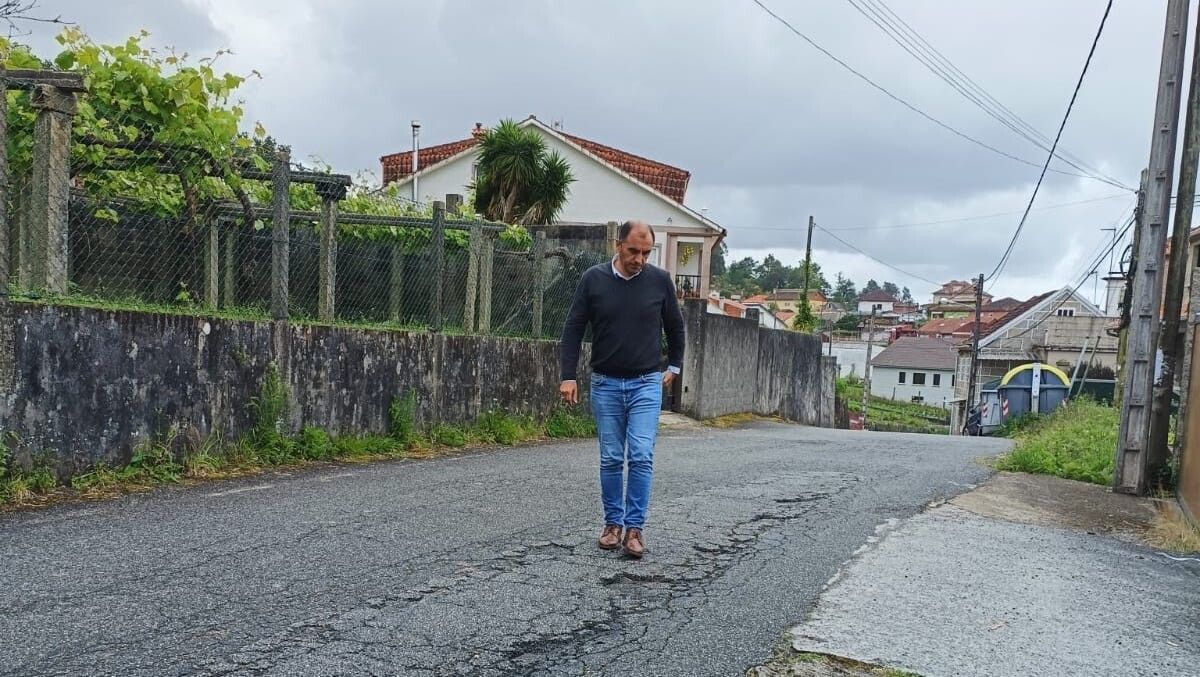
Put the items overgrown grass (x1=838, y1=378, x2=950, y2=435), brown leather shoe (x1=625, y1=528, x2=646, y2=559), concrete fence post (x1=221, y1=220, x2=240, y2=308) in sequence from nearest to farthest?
1. brown leather shoe (x1=625, y1=528, x2=646, y2=559)
2. concrete fence post (x1=221, y1=220, x2=240, y2=308)
3. overgrown grass (x1=838, y1=378, x2=950, y2=435)

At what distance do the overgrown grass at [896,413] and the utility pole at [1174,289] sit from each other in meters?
35.3

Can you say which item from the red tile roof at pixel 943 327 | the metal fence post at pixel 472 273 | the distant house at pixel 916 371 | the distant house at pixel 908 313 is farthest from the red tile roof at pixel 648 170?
the distant house at pixel 908 313

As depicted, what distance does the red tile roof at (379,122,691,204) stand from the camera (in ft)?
93.9

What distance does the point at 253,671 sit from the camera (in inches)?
115

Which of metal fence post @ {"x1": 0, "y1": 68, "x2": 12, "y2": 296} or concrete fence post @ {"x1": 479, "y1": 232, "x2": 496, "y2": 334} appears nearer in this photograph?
metal fence post @ {"x1": 0, "y1": 68, "x2": 12, "y2": 296}

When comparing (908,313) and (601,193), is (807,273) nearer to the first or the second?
(601,193)

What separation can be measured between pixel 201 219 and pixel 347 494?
3.06 metres

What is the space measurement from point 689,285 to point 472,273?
18.8 meters

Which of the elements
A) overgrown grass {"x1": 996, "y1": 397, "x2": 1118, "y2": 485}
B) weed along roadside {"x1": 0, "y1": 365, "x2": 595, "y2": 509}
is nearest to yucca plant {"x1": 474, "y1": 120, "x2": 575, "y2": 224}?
weed along roadside {"x1": 0, "y1": 365, "x2": 595, "y2": 509}

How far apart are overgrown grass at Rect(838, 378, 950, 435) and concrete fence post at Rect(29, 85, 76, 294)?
40435 millimetres

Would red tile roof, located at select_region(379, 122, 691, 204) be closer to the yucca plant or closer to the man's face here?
the yucca plant

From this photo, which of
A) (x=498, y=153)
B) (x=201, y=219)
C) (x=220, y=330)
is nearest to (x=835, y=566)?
(x=220, y=330)

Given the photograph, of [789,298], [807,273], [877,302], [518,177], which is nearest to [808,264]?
[807,273]

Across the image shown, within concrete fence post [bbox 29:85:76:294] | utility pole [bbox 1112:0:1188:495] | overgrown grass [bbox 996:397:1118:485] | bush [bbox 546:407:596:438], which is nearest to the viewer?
concrete fence post [bbox 29:85:76:294]
